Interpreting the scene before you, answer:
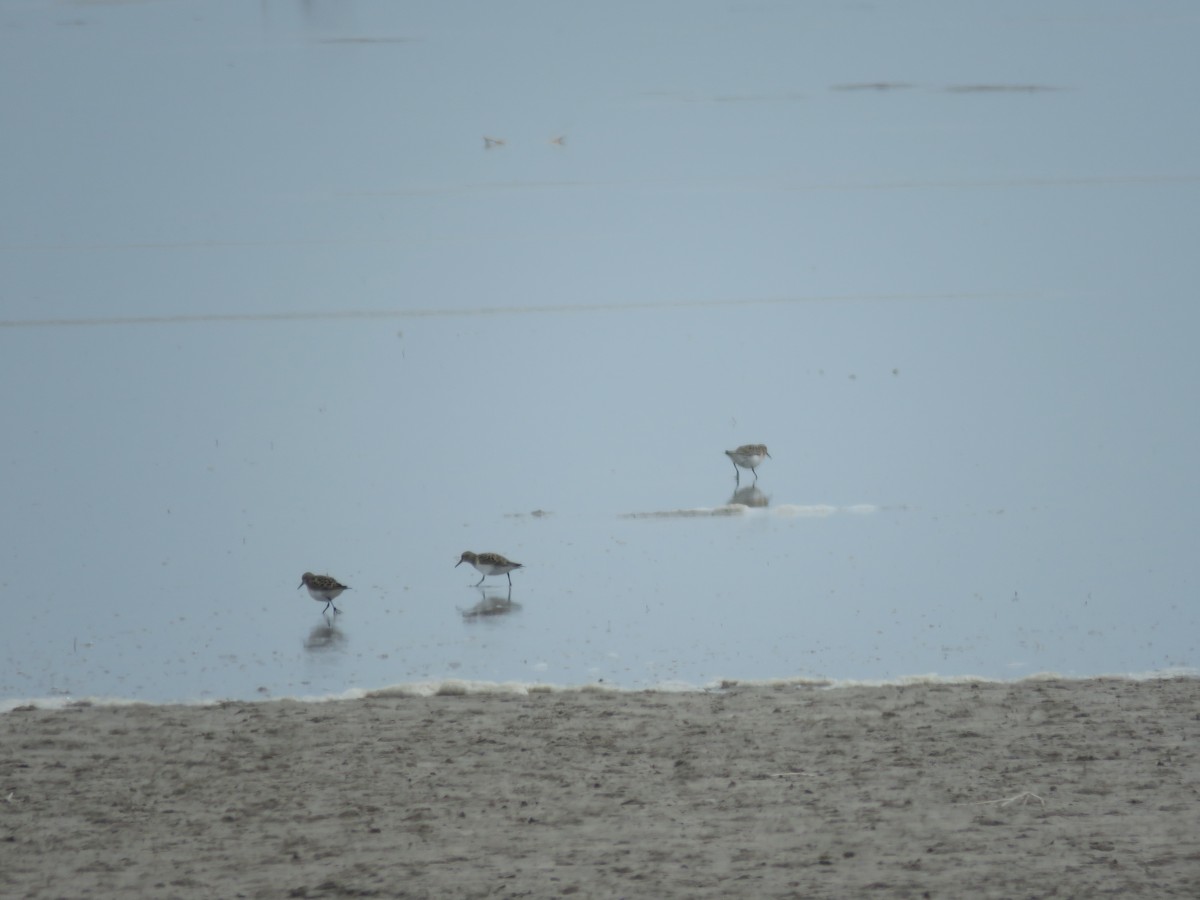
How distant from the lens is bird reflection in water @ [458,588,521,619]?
5.59m

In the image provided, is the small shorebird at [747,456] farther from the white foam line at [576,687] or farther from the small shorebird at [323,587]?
the white foam line at [576,687]

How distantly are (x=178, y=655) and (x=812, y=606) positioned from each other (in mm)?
2376

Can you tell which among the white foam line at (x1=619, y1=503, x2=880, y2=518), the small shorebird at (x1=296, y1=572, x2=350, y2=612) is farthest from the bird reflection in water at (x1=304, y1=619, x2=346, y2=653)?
the white foam line at (x1=619, y1=503, x2=880, y2=518)

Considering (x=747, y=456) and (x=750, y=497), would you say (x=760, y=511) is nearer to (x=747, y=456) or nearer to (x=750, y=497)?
(x=750, y=497)

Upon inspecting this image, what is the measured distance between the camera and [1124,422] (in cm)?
798

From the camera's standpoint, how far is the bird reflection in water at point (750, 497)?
688 cm

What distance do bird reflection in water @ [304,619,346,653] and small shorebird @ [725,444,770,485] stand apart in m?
2.47

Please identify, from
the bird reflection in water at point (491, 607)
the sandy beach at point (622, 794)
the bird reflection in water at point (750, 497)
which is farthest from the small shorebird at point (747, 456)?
the sandy beach at point (622, 794)

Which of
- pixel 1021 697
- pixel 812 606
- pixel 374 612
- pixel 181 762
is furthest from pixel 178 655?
pixel 1021 697

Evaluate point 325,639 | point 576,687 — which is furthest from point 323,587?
point 576,687

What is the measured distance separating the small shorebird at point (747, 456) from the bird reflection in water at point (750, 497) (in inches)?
6.9

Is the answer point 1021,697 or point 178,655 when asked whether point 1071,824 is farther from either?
point 178,655

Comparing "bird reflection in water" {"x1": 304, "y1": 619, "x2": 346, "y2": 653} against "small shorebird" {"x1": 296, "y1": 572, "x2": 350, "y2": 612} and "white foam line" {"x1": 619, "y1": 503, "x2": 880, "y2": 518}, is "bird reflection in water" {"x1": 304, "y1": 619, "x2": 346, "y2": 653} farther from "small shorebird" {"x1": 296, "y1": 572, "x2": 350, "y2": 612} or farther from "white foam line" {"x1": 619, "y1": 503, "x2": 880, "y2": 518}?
"white foam line" {"x1": 619, "y1": 503, "x2": 880, "y2": 518}

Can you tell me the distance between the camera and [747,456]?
7.26 metres
